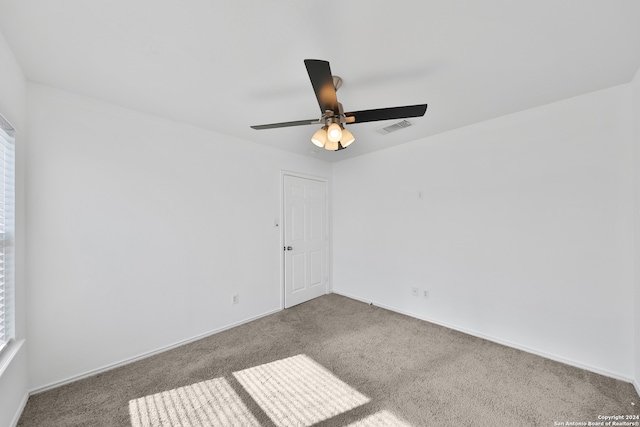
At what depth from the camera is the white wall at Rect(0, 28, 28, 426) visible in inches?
56.9

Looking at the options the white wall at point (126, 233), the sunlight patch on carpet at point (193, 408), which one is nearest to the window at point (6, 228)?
the white wall at point (126, 233)

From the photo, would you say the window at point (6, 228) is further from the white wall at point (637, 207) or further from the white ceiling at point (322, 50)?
the white wall at point (637, 207)

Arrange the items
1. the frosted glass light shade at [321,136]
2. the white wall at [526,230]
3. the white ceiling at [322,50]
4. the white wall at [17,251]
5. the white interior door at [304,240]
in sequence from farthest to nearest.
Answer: the white interior door at [304,240] → the white wall at [526,230] → the frosted glass light shade at [321,136] → the white wall at [17,251] → the white ceiling at [322,50]

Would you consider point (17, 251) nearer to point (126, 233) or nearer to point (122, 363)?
point (126, 233)

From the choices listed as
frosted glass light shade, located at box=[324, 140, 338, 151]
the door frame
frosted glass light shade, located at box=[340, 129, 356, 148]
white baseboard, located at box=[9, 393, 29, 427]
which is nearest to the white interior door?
the door frame

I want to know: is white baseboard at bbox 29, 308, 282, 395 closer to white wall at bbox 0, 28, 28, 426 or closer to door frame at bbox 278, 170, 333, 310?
white wall at bbox 0, 28, 28, 426

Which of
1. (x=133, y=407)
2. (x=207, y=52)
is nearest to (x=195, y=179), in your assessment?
(x=207, y=52)

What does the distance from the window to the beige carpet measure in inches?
27.7

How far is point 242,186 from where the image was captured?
313 centimetres

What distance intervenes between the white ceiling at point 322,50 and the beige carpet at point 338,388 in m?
2.46

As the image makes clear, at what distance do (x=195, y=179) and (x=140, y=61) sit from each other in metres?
1.27

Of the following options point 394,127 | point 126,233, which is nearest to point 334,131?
point 394,127

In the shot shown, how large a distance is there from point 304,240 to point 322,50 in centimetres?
282

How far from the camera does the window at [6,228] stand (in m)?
1.54
